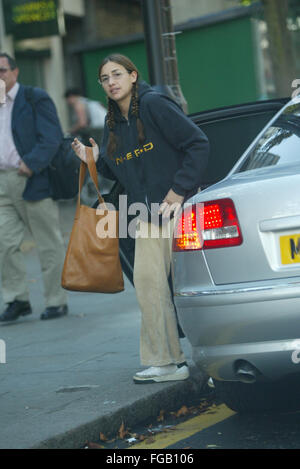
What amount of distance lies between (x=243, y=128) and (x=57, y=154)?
2.28m

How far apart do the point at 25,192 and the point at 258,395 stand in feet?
11.0

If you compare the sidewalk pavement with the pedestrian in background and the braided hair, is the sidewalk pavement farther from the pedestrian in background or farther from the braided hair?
the braided hair

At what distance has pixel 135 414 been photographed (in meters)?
5.03

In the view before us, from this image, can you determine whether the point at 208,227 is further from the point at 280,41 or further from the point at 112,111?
the point at 280,41

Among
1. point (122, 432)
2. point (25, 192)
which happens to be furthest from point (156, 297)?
point (25, 192)

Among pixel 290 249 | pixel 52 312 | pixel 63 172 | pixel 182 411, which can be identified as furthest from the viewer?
pixel 52 312

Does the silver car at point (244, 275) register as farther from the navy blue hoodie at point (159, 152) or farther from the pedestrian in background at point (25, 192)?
the pedestrian in background at point (25, 192)

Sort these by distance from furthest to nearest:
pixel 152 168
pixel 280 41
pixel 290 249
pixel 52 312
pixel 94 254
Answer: pixel 280 41, pixel 52 312, pixel 94 254, pixel 152 168, pixel 290 249

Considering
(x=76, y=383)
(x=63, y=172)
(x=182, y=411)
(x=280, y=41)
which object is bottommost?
(x=182, y=411)

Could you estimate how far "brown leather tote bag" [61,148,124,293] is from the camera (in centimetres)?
566

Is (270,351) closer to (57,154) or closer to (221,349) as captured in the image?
(221,349)

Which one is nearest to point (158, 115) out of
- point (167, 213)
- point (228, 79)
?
point (167, 213)

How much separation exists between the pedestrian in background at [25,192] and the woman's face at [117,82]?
2.27 m

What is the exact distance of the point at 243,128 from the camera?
5949mm
